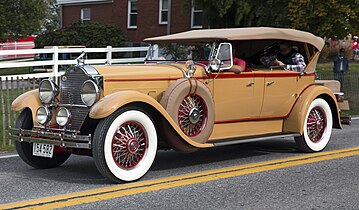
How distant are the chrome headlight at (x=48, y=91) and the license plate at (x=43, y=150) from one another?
0.58m

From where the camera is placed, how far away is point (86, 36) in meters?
31.3

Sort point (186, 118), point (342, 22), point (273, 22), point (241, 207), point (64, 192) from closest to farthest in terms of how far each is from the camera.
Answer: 1. point (241, 207)
2. point (64, 192)
3. point (186, 118)
4. point (342, 22)
5. point (273, 22)

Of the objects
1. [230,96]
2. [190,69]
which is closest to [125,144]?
[190,69]

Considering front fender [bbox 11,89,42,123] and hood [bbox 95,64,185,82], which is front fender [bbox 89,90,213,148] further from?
front fender [bbox 11,89,42,123]

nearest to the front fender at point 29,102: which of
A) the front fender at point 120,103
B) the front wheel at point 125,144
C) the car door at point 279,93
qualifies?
the front fender at point 120,103

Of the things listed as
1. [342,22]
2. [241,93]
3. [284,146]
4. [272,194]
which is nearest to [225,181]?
[272,194]

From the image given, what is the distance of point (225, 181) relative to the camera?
7.21 m

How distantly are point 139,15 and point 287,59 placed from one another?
24.7 meters

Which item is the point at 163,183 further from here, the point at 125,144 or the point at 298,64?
the point at 298,64

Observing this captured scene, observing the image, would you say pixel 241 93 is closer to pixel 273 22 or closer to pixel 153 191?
pixel 153 191

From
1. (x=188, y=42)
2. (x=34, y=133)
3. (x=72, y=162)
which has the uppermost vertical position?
(x=188, y=42)

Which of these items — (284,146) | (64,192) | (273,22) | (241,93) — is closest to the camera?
(64,192)

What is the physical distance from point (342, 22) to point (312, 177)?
403 inches

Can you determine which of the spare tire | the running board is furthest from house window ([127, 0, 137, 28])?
the spare tire
